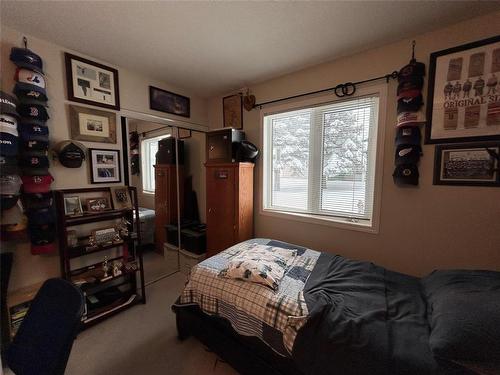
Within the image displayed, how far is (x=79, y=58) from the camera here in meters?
1.92

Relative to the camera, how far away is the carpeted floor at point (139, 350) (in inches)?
58.3

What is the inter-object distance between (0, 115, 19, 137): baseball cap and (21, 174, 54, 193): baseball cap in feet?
1.08

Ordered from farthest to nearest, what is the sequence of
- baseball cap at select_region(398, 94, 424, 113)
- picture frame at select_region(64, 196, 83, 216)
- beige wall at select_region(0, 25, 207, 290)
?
picture frame at select_region(64, 196, 83, 216), baseball cap at select_region(398, 94, 424, 113), beige wall at select_region(0, 25, 207, 290)

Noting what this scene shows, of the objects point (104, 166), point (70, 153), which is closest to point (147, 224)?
point (104, 166)

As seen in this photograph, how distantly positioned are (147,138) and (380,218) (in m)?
2.79

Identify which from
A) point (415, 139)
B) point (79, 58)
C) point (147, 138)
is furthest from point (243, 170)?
point (79, 58)

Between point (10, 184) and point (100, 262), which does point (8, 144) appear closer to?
point (10, 184)

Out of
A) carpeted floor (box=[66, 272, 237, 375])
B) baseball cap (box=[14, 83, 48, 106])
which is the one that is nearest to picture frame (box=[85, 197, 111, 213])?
baseball cap (box=[14, 83, 48, 106])

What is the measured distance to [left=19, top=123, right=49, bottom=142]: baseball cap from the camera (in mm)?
1564

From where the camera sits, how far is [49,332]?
84 centimetres

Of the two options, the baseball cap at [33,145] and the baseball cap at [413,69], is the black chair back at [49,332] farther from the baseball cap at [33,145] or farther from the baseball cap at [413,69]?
the baseball cap at [413,69]

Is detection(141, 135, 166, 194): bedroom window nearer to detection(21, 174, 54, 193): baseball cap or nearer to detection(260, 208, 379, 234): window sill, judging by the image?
Answer: detection(21, 174, 54, 193): baseball cap

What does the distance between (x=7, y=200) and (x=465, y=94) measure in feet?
11.3

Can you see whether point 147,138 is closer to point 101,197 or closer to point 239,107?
point 101,197
